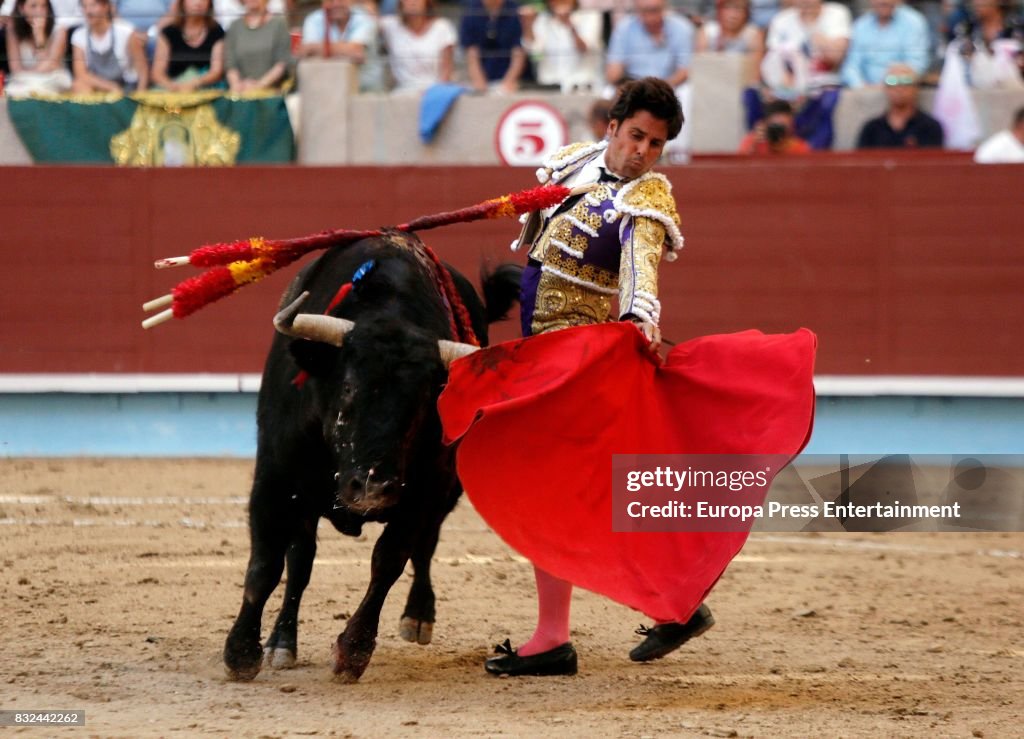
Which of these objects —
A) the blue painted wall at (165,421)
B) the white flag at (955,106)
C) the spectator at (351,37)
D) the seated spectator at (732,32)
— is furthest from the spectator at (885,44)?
the spectator at (351,37)

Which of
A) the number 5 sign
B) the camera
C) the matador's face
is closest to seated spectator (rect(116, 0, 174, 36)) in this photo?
the number 5 sign

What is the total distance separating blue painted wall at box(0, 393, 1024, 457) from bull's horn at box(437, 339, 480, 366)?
4.25 meters

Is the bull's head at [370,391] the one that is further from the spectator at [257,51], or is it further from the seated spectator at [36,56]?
the seated spectator at [36,56]

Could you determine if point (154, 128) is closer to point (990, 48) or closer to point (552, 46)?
point (552, 46)

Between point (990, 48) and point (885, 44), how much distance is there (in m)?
0.49

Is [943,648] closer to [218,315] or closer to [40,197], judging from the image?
[218,315]

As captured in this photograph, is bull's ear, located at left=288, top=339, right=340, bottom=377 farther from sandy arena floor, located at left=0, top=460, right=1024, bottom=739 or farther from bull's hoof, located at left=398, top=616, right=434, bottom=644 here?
bull's hoof, located at left=398, top=616, right=434, bottom=644

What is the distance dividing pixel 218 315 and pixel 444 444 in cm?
436

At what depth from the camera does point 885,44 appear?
727cm

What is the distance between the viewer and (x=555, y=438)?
10.4 feet

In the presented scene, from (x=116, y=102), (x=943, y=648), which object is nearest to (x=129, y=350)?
(x=116, y=102)

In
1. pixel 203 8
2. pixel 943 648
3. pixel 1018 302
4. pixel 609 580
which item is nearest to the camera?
pixel 609 580

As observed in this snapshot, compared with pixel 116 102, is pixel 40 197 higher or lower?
lower

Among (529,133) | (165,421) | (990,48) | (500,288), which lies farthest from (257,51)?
(500,288)
